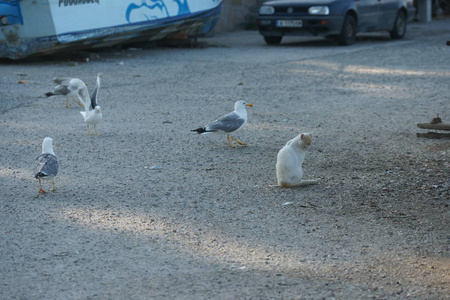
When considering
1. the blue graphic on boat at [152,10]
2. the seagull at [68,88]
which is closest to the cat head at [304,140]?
the seagull at [68,88]

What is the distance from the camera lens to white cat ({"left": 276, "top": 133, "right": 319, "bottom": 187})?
5.53 m

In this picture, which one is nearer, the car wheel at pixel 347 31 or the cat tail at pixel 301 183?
the cat tail at pixel 301 183

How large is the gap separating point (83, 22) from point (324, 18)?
5601 millimetres

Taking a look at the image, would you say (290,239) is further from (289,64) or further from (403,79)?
(289,64)

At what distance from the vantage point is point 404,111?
880 cm

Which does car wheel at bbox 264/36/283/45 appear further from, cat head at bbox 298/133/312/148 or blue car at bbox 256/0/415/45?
cat head at bbox 298/133/312/148

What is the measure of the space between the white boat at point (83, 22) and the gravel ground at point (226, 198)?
5.56ft

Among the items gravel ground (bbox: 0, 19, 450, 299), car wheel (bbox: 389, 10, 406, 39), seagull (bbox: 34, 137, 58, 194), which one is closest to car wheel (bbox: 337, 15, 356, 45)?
car wheel (bbox: 389, 10, 406, 39)

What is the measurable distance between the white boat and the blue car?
1830mm

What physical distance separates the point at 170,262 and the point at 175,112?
195 inches

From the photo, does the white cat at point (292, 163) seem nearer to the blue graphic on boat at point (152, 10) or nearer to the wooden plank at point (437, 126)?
the wooden plank at point (437, 126)

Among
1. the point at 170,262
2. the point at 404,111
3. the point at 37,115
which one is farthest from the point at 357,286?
the point at 37,115

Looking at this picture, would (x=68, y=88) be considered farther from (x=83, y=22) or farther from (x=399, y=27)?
(x=399, y=27)

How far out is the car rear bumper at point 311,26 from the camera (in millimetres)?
15281
